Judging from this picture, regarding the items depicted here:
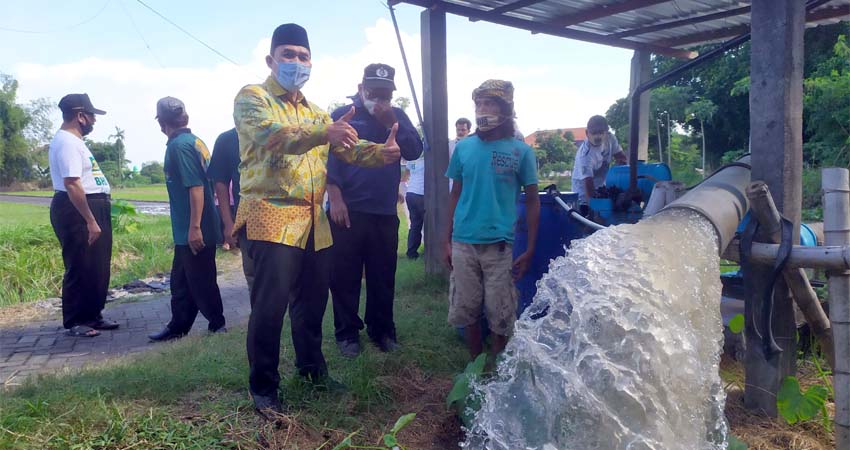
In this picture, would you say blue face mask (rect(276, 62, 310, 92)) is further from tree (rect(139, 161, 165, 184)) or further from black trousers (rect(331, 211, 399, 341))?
tree (rect(139, 161, 165, 184))

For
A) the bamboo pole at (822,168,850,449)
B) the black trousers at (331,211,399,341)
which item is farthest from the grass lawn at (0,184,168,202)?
the bamboo pole at (822,168,850,449)

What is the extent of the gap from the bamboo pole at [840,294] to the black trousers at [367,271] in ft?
8.14

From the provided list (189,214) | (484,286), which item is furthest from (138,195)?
(484,286)

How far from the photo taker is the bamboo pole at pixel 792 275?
271cm

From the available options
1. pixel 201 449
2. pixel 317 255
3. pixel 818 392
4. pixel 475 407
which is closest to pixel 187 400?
pixel 201 449

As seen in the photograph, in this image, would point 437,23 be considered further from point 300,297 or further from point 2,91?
point 2,91

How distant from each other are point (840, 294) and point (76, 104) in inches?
203

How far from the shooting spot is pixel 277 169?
3.00 m

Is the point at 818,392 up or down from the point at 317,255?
down

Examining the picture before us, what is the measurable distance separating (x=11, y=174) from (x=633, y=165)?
60.8 metres

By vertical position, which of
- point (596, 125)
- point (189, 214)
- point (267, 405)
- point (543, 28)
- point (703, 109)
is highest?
point (703, 109)

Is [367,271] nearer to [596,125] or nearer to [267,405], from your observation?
[267,405]

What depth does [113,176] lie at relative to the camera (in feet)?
192

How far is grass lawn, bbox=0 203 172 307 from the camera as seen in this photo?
25.9 ft
